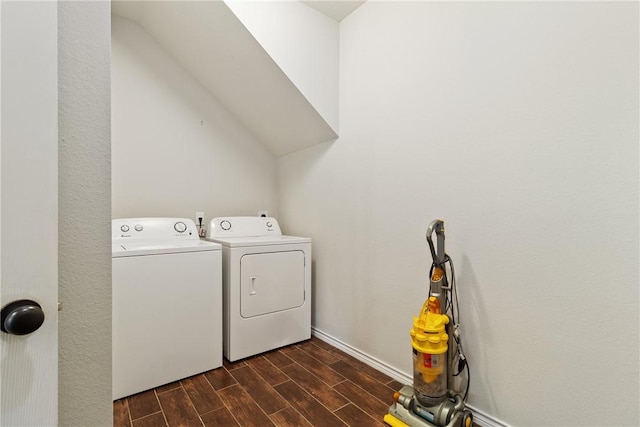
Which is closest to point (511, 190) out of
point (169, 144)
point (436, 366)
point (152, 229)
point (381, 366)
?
point (436, 366)

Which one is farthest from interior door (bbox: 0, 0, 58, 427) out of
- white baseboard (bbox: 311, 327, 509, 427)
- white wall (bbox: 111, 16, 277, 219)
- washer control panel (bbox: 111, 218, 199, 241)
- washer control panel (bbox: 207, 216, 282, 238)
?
white wall (bbox: 111, 16, 277, 219)

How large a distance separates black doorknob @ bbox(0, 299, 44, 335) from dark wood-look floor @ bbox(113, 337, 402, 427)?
1.33m

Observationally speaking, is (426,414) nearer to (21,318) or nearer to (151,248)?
(21,318)

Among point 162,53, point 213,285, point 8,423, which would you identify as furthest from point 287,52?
point 8,423

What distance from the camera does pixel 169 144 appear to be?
2.54 meters

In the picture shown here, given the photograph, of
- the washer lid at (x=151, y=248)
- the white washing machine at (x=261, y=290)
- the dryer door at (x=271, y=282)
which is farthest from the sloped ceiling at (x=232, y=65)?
the washer lid at (x=151, y=248)

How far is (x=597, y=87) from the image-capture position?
1.17m

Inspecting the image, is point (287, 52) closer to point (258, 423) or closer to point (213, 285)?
point (213, 285)

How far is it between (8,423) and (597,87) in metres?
1.85

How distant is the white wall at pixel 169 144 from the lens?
2355 mm

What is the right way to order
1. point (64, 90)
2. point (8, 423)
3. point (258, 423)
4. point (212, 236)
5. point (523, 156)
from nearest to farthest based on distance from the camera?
point (8, 423)
point (64, 90)
point (523, 156)
point (258, 423)
point (212, 236)

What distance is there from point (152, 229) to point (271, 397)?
140 cm

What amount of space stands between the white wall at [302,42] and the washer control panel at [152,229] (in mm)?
1337

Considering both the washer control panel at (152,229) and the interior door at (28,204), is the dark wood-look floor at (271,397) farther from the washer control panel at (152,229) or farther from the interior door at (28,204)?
the interior door at (28,204)
